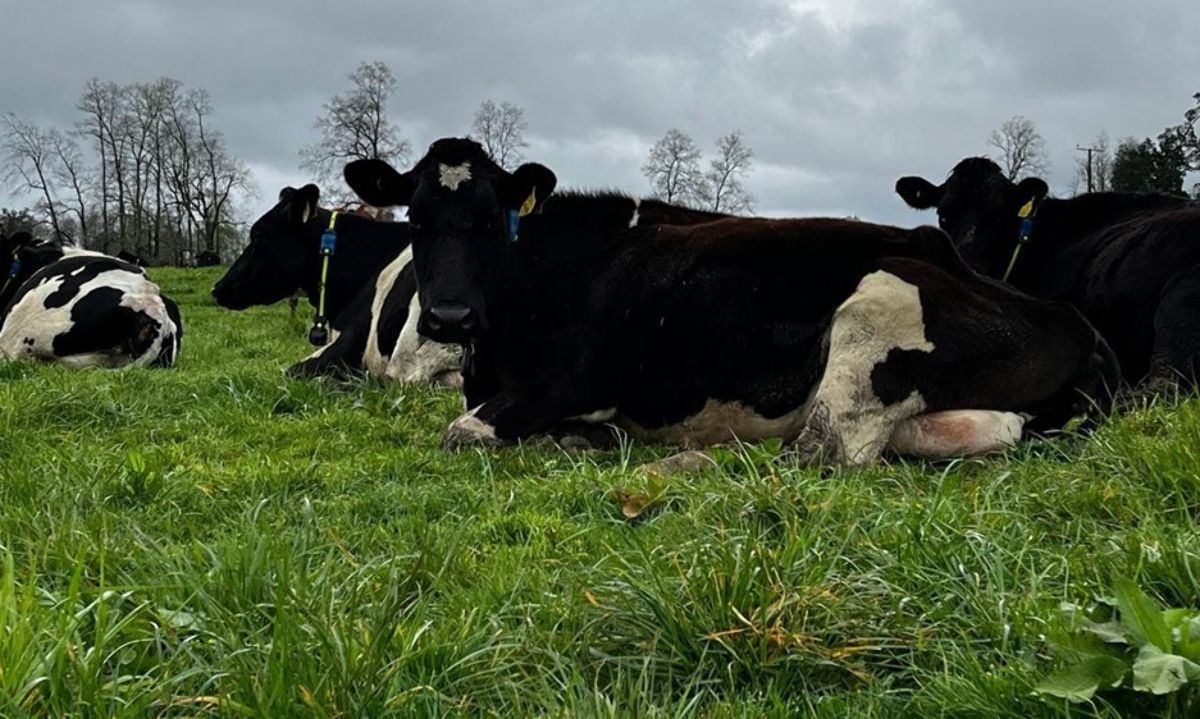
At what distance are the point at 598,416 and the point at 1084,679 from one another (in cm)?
399

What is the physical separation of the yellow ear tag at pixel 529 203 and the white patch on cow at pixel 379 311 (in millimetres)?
2078

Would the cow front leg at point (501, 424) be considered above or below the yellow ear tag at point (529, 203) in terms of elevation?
below

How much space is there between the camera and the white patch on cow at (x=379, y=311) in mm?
8227

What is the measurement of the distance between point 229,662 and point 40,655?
326mm

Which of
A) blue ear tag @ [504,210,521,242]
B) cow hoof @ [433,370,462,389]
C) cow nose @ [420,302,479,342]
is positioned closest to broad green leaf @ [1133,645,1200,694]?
cow nose @ [420,302,479,342]

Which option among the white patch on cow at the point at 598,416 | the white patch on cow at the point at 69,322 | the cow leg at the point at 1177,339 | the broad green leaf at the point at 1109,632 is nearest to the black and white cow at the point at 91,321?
the white patch on cow at the point at 69,322

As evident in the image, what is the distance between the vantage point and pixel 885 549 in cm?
267

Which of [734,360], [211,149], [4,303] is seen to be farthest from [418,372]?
[211,149]

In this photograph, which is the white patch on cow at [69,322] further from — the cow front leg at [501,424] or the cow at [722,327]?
the cow front leg at [501,424]

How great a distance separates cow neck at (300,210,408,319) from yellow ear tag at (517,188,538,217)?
3.86 meters

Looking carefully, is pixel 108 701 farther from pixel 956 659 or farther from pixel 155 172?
pixel 155 172

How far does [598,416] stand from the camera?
5.65 meters

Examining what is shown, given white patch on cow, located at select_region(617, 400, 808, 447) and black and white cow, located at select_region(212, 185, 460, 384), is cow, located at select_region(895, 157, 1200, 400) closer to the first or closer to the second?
white patch on cow, located at select_region(617, 400, 808, 447)

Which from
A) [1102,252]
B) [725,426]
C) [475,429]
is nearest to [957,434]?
[725,426]
